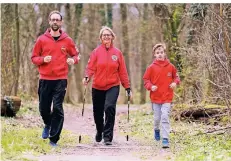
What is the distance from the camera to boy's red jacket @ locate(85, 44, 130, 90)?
864 cm

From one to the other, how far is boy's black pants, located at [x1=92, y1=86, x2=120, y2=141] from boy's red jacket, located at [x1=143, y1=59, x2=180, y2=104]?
2.13 ft

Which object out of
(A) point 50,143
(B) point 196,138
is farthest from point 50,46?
(B) point 196,138

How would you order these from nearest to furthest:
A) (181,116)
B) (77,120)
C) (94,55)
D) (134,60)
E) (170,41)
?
(94,55) → (181,116) → (77,120) → (170,41) → (134,60)

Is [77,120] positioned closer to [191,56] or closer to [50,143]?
[191,56]

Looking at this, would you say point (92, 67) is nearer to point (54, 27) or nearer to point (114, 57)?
point (114, 57)

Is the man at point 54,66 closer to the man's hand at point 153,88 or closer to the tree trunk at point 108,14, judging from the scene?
the man's hand at point 153,88

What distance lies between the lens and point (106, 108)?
862cm

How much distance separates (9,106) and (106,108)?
15.8ft

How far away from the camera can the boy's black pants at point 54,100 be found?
8188 millimetres

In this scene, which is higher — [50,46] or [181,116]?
[50,46]

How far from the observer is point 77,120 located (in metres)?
15.2

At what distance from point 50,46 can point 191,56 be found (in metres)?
5.01

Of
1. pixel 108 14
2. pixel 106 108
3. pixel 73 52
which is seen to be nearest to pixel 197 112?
pixel 106 108

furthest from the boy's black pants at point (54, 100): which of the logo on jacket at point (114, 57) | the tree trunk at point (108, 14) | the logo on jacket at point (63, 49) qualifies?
the tree trunk at point (108, 14)
